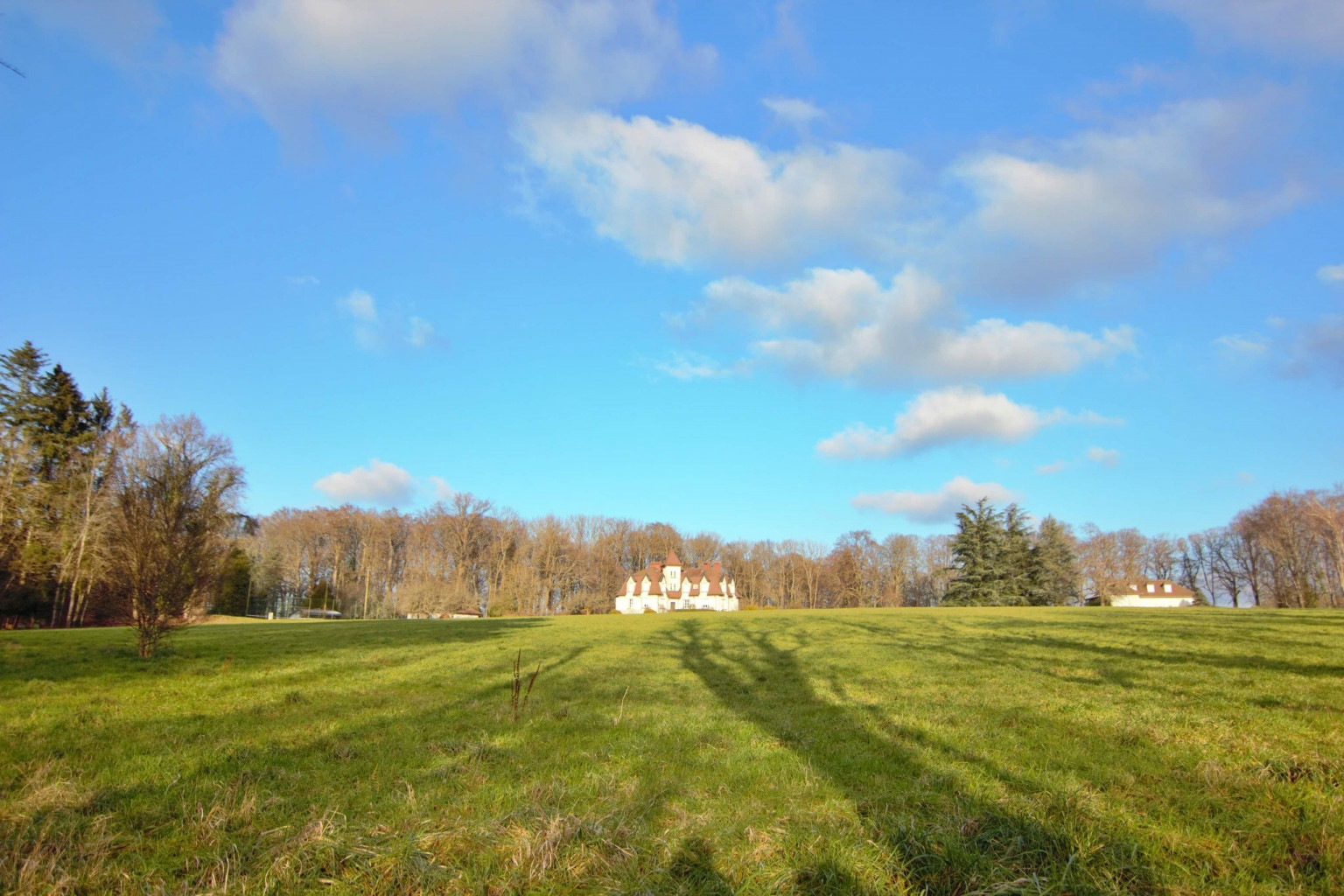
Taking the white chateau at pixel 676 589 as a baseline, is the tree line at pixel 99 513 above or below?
above

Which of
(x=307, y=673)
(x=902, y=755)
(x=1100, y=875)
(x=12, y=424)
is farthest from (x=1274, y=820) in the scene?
(x=12, y=424)

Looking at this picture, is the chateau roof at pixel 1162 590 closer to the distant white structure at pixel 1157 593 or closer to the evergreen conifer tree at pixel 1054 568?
the distant white structure at pixel 1157 593

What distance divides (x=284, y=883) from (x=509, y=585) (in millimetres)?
73640

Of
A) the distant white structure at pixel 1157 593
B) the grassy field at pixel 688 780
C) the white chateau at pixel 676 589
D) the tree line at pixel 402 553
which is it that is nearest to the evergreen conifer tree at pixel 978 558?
the tree line at pixel 402 553

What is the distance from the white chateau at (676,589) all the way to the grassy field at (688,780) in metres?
74.9

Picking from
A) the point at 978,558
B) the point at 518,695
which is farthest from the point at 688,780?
the point at 978,558

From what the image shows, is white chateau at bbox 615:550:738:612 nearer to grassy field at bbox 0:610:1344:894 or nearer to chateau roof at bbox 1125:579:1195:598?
chateau roof at bbox 1125:579:1195:598

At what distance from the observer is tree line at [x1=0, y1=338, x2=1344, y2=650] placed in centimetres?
1700

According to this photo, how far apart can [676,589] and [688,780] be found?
91258 mm

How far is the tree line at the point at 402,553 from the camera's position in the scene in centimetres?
1700

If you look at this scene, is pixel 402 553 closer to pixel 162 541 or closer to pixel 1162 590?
pixel 162 541

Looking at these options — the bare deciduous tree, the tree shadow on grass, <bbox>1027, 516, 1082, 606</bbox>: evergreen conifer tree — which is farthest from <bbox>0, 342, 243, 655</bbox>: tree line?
<bbox>1027, 516, 1082, 606</bbox>: evergreen conifer tree

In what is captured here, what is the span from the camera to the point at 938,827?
5.34 meters

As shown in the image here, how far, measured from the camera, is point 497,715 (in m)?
11.2
